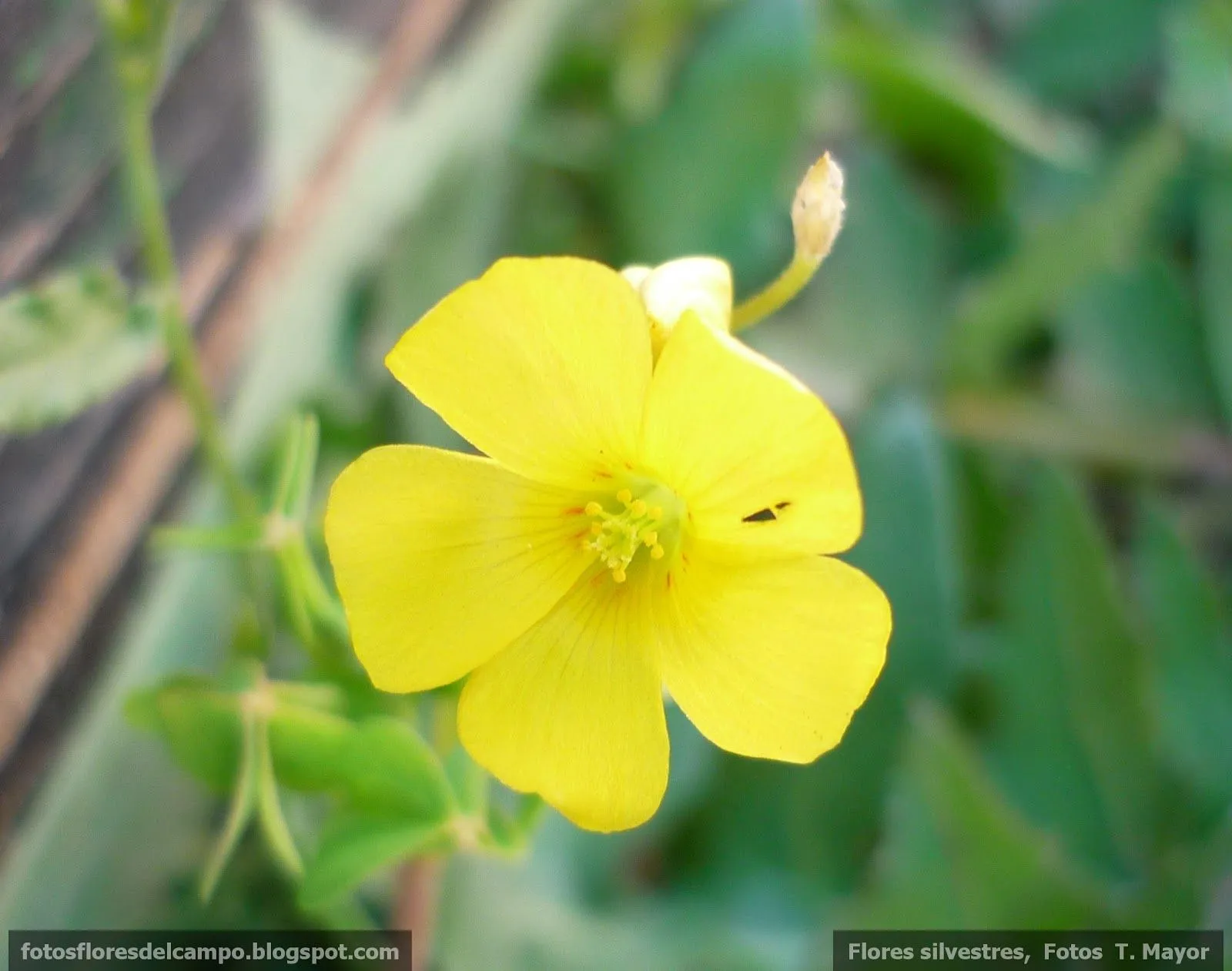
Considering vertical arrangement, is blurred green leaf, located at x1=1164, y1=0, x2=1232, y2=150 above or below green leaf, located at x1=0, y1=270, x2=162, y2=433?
below

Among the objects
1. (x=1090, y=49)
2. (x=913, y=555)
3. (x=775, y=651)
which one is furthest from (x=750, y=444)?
(x=1090, y=49)

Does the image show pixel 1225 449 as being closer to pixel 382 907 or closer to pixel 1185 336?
pixel 1185 336

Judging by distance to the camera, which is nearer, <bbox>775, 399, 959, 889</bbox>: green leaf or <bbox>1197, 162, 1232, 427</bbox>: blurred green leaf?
<bbox>775, 399, 959, 889</bbox>: green leaf

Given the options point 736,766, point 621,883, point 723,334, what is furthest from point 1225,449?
point 723,334

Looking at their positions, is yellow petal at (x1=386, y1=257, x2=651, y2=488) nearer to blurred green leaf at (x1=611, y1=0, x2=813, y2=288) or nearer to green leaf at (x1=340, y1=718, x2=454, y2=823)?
green leaf at (x1=340, y1=718, x2=454, y2=823)

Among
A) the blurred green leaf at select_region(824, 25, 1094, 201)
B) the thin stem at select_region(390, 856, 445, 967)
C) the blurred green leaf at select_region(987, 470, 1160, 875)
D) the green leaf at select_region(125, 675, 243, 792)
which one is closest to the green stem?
the green leaf at select_region(125, 675, 243, 792)

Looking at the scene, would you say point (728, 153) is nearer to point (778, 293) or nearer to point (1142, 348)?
point (1142, 348)
